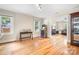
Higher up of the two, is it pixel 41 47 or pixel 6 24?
pixel 6 24

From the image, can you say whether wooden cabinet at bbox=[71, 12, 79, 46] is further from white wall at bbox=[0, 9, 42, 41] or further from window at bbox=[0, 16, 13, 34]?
window at bbox=[0, 16, 13, 34]

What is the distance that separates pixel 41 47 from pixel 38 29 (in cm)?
49

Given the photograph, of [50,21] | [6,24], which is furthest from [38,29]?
[6,24]

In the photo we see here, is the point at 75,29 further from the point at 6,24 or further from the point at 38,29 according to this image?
the point at 6,24

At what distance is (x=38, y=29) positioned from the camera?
2.91 meters

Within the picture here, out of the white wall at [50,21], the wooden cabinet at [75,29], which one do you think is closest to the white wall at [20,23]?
the white wall at [50,21]

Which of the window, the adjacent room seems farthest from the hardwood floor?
the window

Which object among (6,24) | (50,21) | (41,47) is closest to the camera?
(6,24)

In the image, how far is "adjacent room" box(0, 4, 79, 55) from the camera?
2.53 m

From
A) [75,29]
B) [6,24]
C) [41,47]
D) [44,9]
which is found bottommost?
[41,47]
